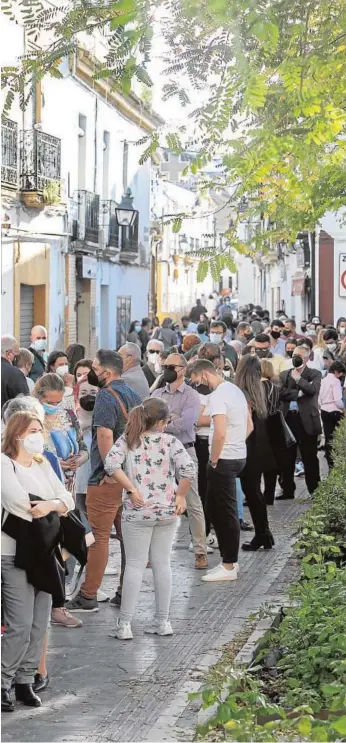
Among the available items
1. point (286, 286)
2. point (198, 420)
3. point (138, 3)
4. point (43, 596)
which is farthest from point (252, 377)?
point (286, 286)

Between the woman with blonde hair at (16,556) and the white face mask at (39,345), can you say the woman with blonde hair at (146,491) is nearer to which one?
the woman with blonde hair at (16,556)

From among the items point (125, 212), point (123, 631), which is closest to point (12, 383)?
point (123, 631)

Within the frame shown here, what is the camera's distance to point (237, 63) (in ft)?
26.2

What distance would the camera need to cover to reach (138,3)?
6.80 metres

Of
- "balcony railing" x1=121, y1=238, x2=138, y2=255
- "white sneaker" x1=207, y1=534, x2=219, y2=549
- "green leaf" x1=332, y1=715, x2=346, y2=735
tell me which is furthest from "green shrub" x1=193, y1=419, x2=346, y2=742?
"balcony railing" x1=121, y1=238, x2=138, y2=255

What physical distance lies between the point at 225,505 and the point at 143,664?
2.75 metres

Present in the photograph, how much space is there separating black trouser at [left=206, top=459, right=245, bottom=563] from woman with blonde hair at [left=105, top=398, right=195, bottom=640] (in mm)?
1876

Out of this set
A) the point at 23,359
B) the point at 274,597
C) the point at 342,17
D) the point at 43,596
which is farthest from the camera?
the point at 23,359

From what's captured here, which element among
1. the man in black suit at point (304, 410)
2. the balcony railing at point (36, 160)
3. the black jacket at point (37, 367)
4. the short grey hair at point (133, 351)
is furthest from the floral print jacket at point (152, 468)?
the balcony railing at point (36, 160)

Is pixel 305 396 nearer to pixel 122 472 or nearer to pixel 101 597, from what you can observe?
pixel 101 597

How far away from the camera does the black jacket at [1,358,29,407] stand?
40.4 feet

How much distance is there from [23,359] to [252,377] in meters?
2.31

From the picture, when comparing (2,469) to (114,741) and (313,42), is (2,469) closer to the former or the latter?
(114,741)

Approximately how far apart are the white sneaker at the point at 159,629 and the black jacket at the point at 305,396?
21.4ft
